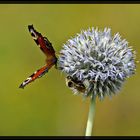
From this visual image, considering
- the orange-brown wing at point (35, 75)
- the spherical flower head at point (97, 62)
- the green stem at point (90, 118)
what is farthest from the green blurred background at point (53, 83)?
the green stem at point (90, 118)

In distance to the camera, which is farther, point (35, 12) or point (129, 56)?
Answer: point (35, 12)

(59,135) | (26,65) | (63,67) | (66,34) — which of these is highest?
(66,34)

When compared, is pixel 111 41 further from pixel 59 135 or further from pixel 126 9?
pixel 126 9

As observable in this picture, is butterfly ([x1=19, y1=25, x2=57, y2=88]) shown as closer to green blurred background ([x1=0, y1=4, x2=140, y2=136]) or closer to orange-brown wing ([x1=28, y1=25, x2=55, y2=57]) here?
orange-brown wing ([x1=28, y1=25, x2=55, y2=57])

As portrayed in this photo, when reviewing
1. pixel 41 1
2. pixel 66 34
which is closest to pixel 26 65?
pixel 66 34

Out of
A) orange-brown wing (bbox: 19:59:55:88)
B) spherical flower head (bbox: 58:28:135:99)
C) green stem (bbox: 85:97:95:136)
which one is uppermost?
spherical flower head (bbox: 58:28:135:99)

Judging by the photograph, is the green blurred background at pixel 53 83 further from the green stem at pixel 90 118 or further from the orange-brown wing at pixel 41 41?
the green stem at pixel 90 118

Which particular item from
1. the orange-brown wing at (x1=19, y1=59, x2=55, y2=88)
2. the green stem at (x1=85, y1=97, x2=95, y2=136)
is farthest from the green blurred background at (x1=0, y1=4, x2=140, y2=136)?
the green stem at (x1=85, y1=97, x2=95, y2=136)
